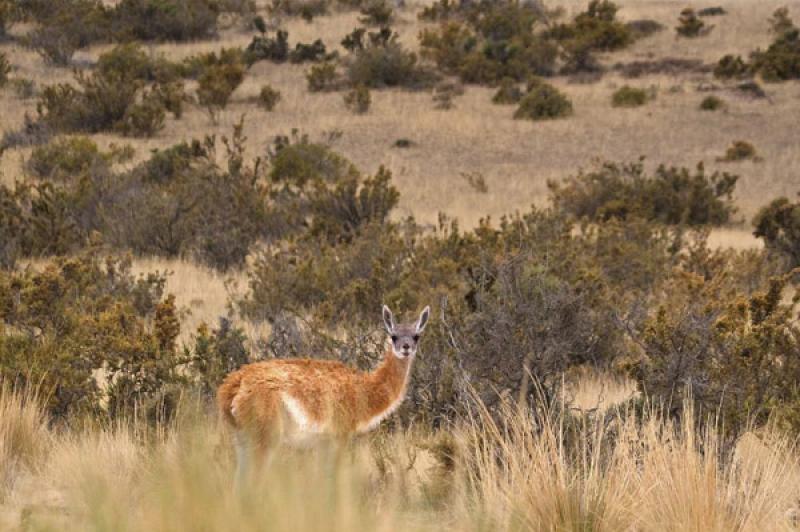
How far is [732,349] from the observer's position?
6449 millimetres

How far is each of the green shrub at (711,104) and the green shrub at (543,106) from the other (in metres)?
3.39

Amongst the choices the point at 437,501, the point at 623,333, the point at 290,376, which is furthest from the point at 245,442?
the point at 623,333

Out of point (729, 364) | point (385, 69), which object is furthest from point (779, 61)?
point (729, 364)

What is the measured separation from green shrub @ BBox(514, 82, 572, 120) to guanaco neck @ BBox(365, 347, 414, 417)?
72.7 feet

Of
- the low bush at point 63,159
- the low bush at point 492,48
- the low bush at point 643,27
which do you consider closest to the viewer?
the low bush at point 63,159

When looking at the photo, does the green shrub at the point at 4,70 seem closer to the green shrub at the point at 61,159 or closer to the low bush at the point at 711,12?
the green shrub at the point at 61,159

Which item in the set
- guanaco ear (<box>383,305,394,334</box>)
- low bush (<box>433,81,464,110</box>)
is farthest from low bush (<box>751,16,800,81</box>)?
guanaco ear (<box>383,305,394,334</box>)

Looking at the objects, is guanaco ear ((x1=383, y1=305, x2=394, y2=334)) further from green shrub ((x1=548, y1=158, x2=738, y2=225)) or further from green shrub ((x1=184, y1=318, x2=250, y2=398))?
green shrub ((x1=548, y1=158, x2=738, y2=225))

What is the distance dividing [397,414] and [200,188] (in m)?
10.0

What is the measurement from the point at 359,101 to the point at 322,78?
295cm

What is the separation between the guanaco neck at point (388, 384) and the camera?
5.18 m

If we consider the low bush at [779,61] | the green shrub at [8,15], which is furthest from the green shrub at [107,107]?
the low bush at [779,61]

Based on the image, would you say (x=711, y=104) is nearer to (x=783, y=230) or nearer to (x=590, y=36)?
(x=590, y=36)

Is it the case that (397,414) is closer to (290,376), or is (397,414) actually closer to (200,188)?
(290,376)
